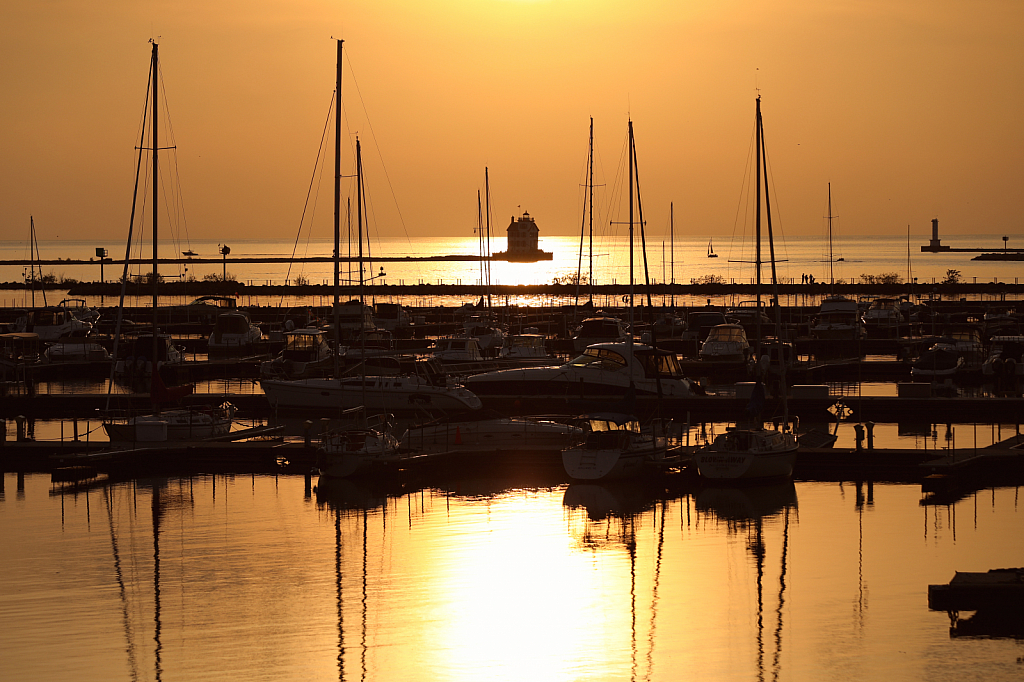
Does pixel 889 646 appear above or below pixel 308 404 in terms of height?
below

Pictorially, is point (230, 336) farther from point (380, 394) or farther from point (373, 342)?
point (380, 394)

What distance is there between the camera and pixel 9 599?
2128 centimetres

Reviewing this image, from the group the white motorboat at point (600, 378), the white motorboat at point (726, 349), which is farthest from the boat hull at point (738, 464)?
the white motorboat at point (726, 349)

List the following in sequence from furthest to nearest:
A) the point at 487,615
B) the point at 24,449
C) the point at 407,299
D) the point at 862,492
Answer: the point at 407,299, the point at 24,449, the point at 862,492, the point at 487,615

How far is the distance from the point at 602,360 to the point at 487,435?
27.9 feet

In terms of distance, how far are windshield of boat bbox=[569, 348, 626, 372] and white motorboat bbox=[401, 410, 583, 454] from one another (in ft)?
22.3

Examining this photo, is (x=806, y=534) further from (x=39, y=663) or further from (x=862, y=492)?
(x=39, y=663)

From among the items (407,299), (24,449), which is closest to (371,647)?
(24,449)

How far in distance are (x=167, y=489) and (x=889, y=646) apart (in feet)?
62.6

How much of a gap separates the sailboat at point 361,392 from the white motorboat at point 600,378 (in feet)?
13.3

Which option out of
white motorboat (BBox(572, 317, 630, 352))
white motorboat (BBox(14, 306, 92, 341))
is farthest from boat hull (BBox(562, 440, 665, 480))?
white motorboat (BBox(14, 306, 92, 341))

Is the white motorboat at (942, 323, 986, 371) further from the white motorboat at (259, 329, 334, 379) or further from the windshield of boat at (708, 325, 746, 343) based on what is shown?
the white motorboat at (259, 329, 334, 379)

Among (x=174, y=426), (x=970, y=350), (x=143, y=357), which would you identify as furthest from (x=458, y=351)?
(x=970, y=350)

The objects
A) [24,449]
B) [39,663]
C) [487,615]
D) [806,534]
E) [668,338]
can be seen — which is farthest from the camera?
[668,338]
